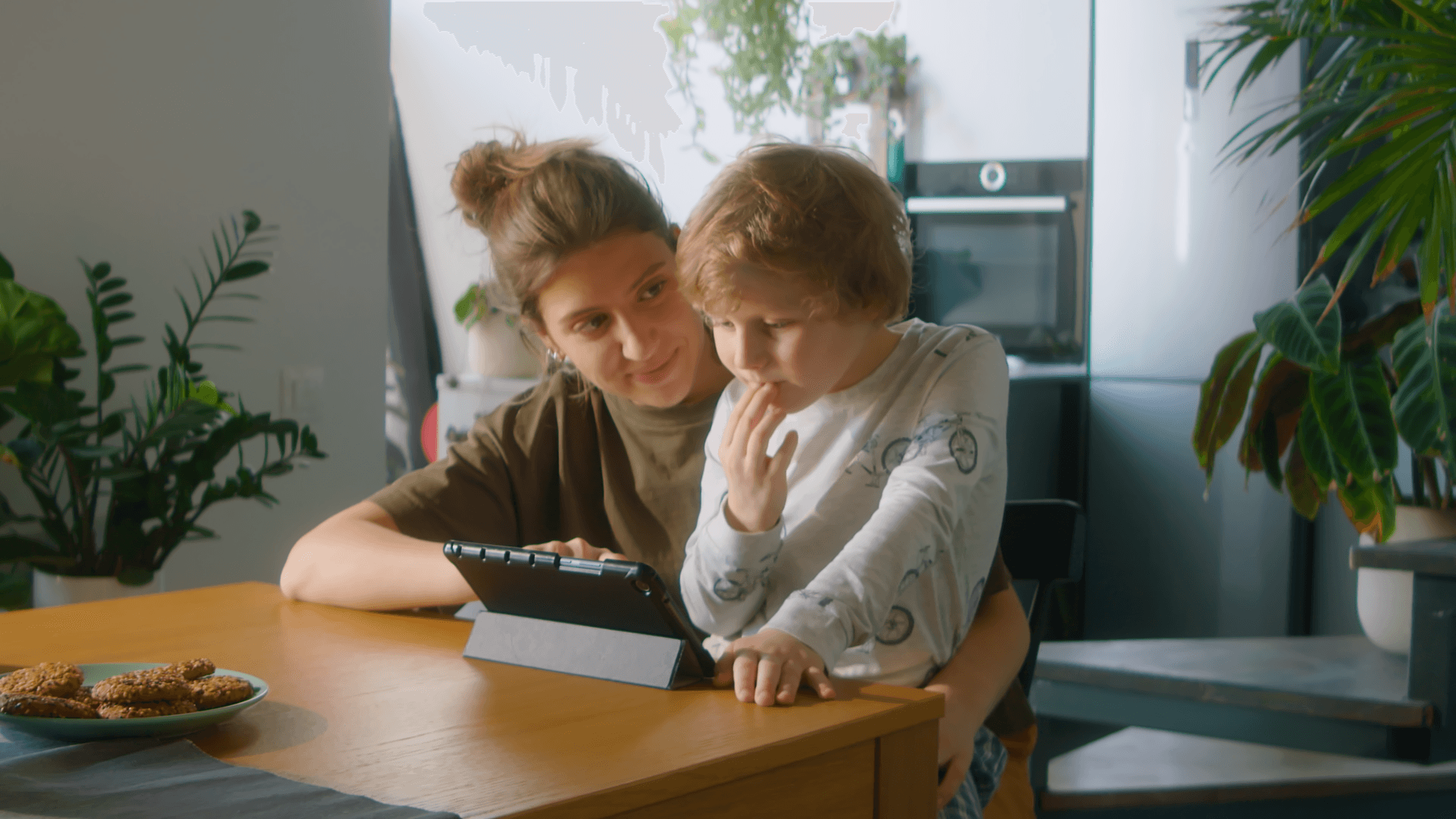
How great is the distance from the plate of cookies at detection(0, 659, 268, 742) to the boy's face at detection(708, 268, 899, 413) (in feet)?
1.61

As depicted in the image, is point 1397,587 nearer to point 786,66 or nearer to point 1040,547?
point 1040,547

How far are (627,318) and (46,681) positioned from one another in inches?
28.2

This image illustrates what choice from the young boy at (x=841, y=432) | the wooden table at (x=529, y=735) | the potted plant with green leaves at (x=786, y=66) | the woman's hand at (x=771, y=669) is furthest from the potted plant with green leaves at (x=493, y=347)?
the woman's hand at (x=771, y=669)

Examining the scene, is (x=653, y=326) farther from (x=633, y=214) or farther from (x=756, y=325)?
(x=756, y=325)

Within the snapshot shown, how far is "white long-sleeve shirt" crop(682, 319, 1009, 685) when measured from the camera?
0.91m

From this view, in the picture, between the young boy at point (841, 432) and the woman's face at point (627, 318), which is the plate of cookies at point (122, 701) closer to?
the young boy at point (841, 432)

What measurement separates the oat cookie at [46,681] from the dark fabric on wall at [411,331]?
3189 millimetres

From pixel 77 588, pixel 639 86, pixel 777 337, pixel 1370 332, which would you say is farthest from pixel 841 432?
pixel 639 86

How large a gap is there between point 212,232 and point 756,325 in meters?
1.57

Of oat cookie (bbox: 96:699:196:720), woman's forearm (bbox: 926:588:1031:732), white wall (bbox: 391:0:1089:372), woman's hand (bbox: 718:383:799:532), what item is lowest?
woman's forearm (bbox: 926:588:1031:732)

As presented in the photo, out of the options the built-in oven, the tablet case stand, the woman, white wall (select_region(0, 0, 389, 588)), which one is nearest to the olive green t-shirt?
the woman

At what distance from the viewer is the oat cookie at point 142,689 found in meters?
0.69

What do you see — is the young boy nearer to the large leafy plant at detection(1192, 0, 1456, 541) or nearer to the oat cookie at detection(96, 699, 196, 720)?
the oat cookie at detection(96, 699, 196, 720)

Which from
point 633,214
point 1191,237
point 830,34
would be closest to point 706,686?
point 633,214
